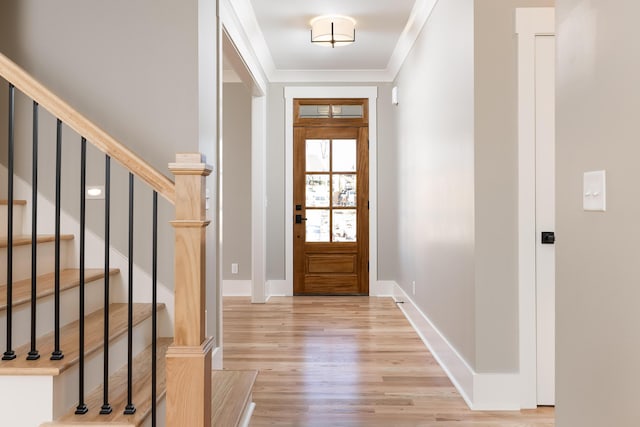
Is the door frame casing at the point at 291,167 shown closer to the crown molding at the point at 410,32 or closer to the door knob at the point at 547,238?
the crown molding at the point at 410,32

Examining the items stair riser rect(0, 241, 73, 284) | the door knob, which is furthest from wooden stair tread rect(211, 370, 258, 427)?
the door knob

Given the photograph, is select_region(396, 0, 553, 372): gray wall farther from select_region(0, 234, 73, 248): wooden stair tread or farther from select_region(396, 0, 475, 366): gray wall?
select_region(0, 234, 73, 248): wooden stair tread

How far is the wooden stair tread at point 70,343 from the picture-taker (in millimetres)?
1669

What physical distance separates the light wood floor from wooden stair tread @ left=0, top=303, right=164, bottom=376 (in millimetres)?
837

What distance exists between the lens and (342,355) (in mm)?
3617

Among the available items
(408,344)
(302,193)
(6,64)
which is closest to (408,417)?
(408,344)

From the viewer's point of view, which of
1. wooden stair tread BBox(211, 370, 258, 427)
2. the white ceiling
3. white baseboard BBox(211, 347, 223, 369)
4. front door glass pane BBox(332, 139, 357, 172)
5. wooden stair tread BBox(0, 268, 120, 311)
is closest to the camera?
wooden stair tread BBox(0, 268, 120, 311)

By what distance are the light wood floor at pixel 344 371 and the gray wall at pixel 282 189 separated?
2.82ft

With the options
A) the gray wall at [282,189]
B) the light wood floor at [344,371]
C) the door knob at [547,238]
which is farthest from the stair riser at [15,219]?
the gray wall at [282,189]

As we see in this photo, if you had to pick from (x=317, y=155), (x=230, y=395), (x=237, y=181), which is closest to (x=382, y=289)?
(x=317, y=155)

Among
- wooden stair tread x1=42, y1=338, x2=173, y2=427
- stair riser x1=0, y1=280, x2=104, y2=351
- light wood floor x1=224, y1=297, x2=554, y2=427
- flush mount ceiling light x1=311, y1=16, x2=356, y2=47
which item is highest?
flush mount ceiling light x1=311, y1=16, x2=356, y2=47

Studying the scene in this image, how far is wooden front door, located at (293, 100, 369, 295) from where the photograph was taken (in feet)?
19.7

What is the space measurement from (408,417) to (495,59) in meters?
1.94

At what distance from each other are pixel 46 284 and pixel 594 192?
2.18m
